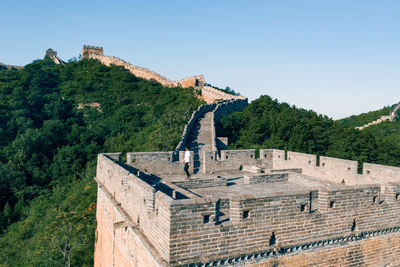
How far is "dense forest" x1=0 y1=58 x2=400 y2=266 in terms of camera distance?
16.9 meters

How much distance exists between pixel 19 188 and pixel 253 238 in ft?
84.5

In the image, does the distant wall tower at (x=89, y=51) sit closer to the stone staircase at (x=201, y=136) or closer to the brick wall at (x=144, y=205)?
the stone staircase at (x=201, y=136)

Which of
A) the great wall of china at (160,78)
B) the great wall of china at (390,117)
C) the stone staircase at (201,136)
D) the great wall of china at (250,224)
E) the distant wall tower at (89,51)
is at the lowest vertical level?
the great wall of china at (250,224)

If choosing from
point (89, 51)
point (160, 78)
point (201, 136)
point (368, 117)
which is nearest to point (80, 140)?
point (201, 136)

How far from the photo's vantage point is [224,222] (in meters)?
5.56

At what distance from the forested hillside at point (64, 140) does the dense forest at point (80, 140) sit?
0.26ft

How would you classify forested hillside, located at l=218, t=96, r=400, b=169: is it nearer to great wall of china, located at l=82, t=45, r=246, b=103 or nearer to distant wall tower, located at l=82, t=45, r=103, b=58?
great wall of china, located at l=82, t=45, r=246, b=103

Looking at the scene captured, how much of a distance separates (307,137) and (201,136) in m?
7.43

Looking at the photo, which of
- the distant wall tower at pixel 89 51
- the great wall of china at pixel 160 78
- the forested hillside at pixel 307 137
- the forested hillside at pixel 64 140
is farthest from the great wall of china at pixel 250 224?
the distant wall tower at pixel 89 51

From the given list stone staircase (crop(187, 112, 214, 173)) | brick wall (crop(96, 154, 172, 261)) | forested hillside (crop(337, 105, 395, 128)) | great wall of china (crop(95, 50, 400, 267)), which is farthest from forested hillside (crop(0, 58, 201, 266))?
forested hillside (crop(337, 105, 395, 128))

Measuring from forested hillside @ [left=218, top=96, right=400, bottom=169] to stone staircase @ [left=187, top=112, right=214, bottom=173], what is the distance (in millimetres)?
1444

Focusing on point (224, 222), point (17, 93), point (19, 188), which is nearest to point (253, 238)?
point (224, 222)

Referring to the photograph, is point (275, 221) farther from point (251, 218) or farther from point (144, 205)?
point (144, 205)

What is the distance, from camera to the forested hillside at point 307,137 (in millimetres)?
21000
